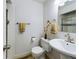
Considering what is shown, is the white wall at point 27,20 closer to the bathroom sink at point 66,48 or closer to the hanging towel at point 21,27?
the hanging towel at point 21,27

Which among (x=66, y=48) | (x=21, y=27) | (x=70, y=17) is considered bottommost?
(x=66, y=48)

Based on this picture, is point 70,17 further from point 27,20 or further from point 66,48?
point 27,20

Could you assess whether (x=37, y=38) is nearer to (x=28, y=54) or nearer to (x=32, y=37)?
(x=32, y=37)

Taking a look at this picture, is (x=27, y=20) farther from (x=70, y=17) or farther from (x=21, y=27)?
(x=70, y=17)

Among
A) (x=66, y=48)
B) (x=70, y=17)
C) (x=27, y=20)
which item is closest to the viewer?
(x=66, y=48)

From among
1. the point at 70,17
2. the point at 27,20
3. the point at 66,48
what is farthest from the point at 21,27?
the point at 66,48

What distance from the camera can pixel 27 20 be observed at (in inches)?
139

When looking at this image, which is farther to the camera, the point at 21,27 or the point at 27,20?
the point at 27,20

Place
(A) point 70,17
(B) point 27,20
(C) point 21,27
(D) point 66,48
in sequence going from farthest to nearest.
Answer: (B) point 27,20 → (C) point 21,27 → (A) point 70,17 → (D) point 66,48

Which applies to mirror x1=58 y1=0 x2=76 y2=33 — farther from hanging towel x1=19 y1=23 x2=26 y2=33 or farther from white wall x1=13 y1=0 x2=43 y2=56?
white wall x1=13 y1=0 x2=43 y2=56

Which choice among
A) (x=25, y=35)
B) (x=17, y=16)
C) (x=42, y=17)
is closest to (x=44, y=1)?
(x=42, y=17)

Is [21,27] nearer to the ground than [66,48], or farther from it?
farther from it

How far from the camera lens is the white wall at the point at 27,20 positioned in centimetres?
329

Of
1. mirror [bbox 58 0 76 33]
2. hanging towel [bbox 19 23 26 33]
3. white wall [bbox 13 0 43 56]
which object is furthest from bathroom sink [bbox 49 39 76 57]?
white wall [bbox 13 0 43 56]
